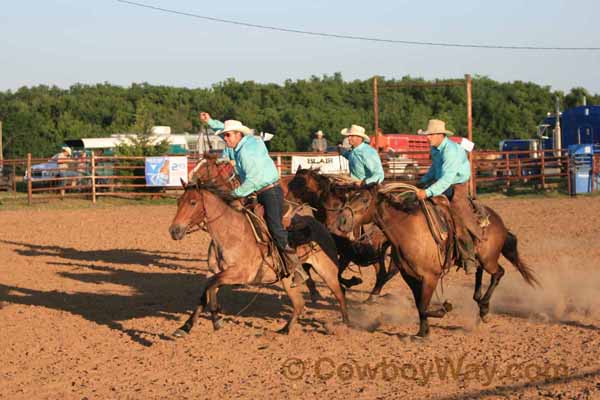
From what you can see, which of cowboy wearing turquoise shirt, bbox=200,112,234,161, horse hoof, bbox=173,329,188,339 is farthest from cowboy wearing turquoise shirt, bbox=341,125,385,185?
horse hoof, bbox=173,329,188,339

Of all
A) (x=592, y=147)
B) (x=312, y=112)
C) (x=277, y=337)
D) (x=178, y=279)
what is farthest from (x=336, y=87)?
(x=277, y=337)

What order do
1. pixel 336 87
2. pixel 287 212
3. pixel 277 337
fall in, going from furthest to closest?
pixel 336 87 → pixel 287 212 → pixel 277 337

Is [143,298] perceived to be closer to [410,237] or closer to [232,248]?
[232,248]

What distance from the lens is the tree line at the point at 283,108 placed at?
5316 centimetres

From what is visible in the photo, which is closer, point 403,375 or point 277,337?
point 403,375

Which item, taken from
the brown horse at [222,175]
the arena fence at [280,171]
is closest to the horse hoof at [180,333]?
the brown horse at [222,175]

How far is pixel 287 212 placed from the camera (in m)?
8.84

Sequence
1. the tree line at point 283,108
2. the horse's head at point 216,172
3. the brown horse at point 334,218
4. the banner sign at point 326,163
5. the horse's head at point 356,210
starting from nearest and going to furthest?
the horse's head at point 356,210, the brown horse at point 334,218, the horse's head at point 216,172, the banner sign at point 326,163, the tree line at point 283,108

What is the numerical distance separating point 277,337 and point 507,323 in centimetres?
238

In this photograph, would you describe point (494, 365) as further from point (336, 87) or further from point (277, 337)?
point (336, 87)

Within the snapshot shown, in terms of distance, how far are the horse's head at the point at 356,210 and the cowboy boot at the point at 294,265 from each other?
65cm

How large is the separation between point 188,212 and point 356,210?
162 cm

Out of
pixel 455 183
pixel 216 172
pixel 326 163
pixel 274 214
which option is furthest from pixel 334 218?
pixel 326 163

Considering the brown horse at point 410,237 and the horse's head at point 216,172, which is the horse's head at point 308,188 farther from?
the brown horse at point 410,237
